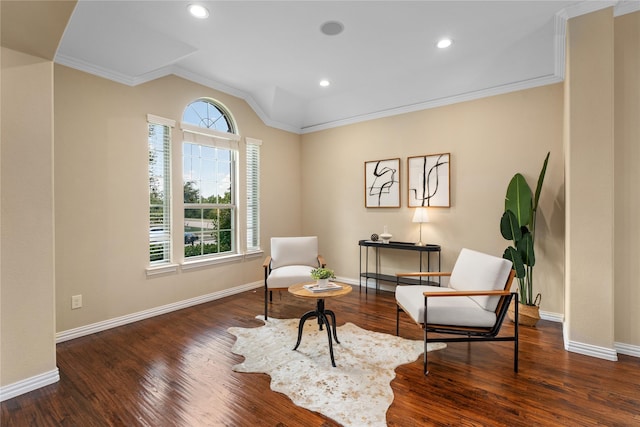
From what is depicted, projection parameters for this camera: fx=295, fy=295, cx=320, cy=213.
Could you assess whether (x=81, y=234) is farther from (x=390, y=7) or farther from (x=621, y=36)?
(x=621, y=36)

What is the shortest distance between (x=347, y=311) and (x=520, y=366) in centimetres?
189

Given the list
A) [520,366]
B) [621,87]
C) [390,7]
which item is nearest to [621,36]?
[621,87]

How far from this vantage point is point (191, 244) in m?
4.18

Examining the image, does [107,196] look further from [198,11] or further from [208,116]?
[198,11]

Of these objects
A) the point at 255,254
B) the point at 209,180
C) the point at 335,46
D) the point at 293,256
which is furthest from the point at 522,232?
the point at 209,180

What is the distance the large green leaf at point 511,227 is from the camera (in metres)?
3.23

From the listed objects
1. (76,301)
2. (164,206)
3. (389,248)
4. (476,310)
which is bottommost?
(76,301)

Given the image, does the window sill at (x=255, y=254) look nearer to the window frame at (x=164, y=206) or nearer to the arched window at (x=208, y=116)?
the window frame at (x=164, y=206)

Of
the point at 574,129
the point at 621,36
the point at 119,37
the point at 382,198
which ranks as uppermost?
the point at 119,37

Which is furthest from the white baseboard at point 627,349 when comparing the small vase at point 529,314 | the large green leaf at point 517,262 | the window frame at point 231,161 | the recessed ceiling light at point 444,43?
the window frame at point 231,161

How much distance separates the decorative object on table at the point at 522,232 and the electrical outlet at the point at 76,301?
4551mm

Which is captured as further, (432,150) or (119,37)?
(432,150)

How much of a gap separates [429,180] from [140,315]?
4228 millimetres

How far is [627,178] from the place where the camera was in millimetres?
2648
